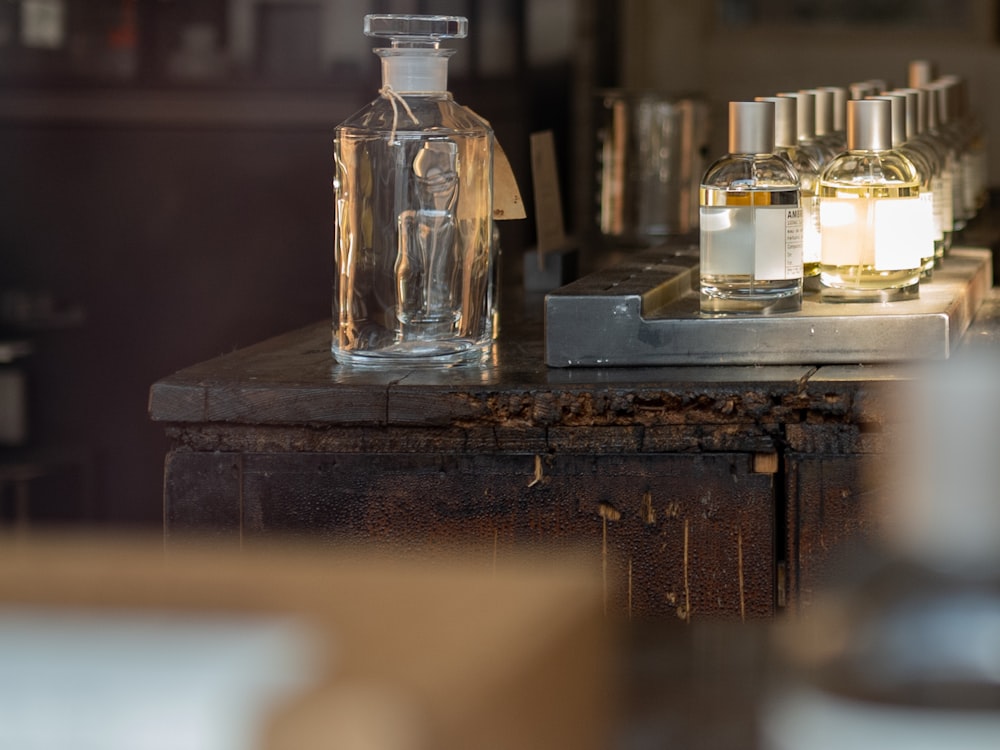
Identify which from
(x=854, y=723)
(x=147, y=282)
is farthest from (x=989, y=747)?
(x=147, y=282)

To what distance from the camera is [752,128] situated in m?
1.23

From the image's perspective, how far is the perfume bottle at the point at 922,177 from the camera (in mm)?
1320

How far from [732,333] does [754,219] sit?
92mm

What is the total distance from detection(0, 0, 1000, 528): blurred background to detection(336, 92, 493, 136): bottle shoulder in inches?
51.0

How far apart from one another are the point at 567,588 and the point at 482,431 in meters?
0.91

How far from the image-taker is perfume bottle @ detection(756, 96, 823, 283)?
1.33 metres

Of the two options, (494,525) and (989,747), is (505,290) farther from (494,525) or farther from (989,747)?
(989,747)

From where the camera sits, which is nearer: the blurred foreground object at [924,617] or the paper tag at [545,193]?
the blurred foreground object at [924,617]

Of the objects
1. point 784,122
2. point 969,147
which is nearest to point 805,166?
point 784,122

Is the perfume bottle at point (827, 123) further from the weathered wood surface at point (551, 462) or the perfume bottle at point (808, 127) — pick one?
the weathered wood surface at point (551, 462)

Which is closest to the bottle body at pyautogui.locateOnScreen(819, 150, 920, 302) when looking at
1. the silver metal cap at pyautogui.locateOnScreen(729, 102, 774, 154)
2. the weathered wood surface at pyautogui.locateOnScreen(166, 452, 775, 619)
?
the silver metal cap at pyautogui.locateOnScreen(729, 102, 774, 154)

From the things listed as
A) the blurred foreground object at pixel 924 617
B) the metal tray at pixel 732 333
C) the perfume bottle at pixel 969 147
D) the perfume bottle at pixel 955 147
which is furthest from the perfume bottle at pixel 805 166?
the blurred foreground object at pixel 924 617

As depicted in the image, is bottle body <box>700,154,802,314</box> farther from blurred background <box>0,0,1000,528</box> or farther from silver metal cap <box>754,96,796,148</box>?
blurred background <box>0,0,1000,528</box>

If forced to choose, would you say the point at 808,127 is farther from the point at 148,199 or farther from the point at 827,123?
the point at 148,199
